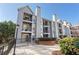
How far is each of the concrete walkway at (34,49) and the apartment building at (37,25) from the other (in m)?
0.14

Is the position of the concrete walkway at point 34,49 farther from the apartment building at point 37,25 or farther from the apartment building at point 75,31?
the apartment building at point 75,31

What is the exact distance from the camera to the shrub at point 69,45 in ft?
9.39

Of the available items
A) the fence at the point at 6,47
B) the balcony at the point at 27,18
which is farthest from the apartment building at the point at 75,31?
the fence at the point at 6,47

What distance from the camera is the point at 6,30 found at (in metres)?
2.89

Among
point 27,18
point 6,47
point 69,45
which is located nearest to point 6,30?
point 6,47

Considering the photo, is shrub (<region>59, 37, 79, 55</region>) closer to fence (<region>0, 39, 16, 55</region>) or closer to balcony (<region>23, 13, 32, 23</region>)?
balcony (<region>23, 13, 32, 23</region>)

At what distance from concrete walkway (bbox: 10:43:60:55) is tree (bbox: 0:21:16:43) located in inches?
9.5

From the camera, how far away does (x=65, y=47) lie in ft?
9.40

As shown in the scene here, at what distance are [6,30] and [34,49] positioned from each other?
1.94 ft
